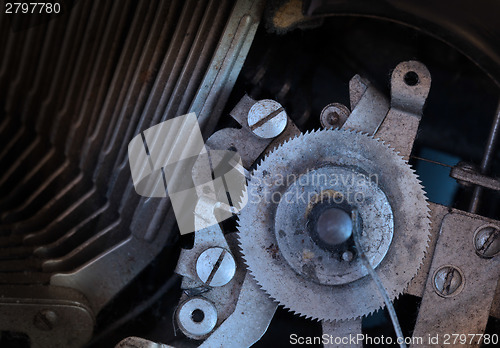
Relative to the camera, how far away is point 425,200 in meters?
1.23

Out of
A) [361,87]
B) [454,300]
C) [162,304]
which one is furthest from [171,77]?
[454,300]

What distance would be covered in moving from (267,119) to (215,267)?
1.10 ft

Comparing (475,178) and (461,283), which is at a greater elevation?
(475,178)

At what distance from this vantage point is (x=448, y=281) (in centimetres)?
126

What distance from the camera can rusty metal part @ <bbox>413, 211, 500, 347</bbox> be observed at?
127 centimetres

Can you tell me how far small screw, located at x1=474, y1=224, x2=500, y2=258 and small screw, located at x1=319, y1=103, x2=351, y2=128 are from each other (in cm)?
38

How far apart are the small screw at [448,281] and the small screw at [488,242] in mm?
66

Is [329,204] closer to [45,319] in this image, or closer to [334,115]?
[334,115]

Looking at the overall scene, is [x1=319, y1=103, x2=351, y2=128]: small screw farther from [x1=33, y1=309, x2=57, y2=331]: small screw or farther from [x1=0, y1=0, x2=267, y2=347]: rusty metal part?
[x1=33, y1=309, x2=57, y2=331]: small screw

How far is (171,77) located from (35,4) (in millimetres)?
451

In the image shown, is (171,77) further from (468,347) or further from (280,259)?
(468,347)

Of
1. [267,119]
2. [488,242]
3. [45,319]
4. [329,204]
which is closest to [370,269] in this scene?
[329,204]

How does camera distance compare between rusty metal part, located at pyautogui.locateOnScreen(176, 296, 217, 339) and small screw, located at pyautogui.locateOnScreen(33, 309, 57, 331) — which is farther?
small screw, located at pyautogui.locateOnScreen(33, 309, 57, 331)

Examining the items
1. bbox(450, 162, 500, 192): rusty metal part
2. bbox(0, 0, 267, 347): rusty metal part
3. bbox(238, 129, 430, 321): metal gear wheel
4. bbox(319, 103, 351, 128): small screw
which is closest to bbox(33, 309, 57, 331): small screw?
bbox(0, 0, 267, 347): rusty metal part
